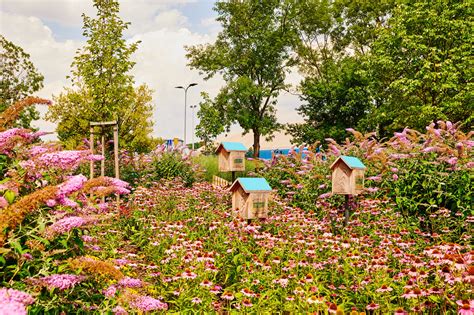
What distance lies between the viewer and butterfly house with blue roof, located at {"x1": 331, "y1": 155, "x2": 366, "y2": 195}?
7.79 meters

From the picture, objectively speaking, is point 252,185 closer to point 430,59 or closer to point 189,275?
point 189,275

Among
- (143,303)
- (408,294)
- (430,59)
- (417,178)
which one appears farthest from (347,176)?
(430,59)

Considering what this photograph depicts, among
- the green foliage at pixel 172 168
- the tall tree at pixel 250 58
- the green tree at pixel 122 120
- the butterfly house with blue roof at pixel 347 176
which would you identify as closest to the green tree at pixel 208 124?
the tall tree at pixel 250 58

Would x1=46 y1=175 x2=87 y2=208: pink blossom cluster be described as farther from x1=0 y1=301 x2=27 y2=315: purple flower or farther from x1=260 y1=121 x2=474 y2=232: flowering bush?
x1=260 y1=121 x2=474 y2=232: flowering bush

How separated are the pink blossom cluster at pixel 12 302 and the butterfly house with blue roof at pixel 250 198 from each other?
15.9ft

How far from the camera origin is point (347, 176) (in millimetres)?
7852

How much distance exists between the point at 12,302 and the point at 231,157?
847 centimetres

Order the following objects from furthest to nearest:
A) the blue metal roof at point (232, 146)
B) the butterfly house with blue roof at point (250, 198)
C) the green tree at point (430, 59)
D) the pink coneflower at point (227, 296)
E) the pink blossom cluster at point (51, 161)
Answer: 1. the green tree at point (430, 59)
2. the blue metal roof at point (232, 146)
3. the butterfly house with blue roof at point (250, 198)
4. the pink coneflower at point (227, 296)
5. the pink blossom cluster at point (51, 161)

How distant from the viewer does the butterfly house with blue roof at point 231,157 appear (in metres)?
10.5

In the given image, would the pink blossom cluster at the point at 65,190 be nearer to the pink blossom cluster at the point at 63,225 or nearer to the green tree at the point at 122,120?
the pink blossom cluster at the point at 63,225

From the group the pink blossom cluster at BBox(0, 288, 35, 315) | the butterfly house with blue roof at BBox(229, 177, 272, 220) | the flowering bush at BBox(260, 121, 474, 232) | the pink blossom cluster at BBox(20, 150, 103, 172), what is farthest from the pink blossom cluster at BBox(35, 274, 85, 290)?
the flowering bush at BBox(260, 121, 474, 232)

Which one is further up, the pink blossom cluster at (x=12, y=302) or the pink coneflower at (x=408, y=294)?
the pink blossom cluster at (x=12, y=302)

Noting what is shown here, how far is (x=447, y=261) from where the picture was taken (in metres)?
4.61

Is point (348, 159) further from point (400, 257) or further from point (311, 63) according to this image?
point (311, 63)
